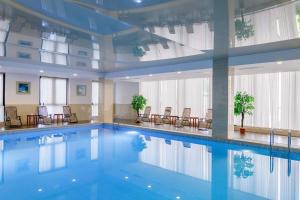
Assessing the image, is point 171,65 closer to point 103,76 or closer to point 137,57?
point 137,57

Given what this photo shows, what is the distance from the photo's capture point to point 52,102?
12.9 m

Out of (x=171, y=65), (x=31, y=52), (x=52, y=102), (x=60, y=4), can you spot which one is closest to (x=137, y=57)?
(x=171, y=65)

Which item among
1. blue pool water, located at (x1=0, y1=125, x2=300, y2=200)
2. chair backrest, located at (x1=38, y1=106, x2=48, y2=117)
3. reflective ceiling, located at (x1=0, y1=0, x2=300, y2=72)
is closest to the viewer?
reflective ceiling, located at (x1=0, y1=0, x2=300, y2=72)

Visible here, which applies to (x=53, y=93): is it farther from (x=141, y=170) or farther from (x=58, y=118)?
(x=141, y=170)

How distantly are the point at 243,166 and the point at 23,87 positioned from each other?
10.5 m

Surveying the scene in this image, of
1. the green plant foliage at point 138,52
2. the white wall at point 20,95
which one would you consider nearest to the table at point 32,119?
the white wall at point 20,95

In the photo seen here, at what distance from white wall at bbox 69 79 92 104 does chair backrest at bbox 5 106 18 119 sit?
3.18 metres

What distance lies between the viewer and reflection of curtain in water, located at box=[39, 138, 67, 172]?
5549 millimetres

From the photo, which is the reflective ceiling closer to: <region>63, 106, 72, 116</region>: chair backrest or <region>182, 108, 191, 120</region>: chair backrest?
<region>182, 108, 191, 120</region>: chair backrest

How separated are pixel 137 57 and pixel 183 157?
3774mm

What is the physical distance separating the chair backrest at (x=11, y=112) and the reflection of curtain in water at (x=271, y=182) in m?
9.48

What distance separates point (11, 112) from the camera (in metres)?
10.7

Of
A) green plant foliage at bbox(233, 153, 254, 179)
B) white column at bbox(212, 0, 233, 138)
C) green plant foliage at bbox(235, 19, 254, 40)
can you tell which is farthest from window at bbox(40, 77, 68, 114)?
green plant foliage at bbox(235, 19, 254, 40)

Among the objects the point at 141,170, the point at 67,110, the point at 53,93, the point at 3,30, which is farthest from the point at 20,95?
the point at 141,170
